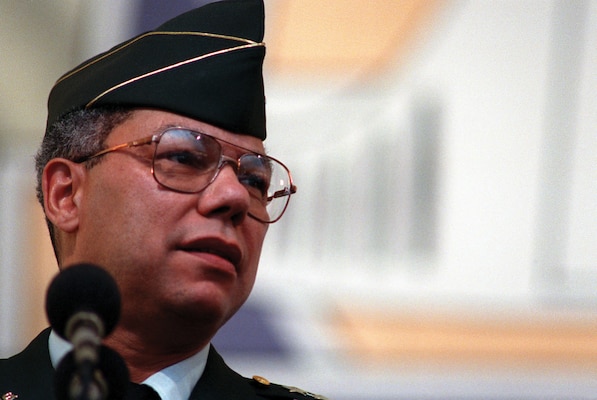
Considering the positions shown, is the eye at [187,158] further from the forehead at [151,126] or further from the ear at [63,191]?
the ear at [63,191]

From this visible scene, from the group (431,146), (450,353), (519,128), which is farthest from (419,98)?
(450,353)

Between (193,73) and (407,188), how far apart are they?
3.55ft

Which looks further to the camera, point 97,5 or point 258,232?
point 97,5

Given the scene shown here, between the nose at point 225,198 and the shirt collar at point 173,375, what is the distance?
28 centimetres

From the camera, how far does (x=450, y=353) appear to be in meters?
2.77

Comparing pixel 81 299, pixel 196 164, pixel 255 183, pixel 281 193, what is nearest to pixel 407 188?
pixel 281 193

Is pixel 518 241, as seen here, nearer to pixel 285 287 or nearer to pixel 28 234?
pixel 285 287

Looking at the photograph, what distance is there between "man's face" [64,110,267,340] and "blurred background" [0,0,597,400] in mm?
919

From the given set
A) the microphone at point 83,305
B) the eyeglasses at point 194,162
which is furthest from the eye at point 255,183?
the microphone at point 83,305

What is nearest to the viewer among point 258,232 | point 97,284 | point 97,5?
point 97,284

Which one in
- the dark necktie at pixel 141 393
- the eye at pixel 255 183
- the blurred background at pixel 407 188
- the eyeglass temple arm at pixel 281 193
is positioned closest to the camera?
the dark necktie at pixel 141 393

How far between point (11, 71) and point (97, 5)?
11.8 inches

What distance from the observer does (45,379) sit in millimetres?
1768

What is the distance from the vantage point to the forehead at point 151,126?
1.81m
